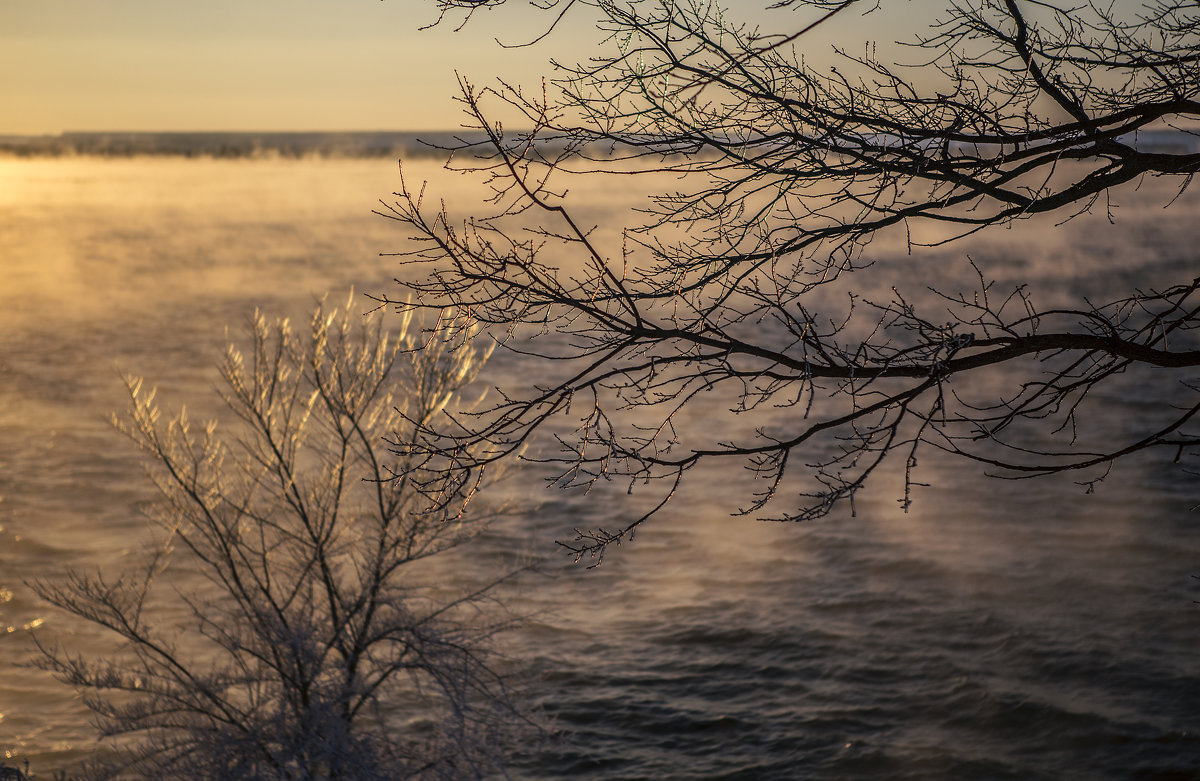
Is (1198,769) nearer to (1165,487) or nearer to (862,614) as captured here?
(862,614)

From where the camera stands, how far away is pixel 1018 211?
6809mm

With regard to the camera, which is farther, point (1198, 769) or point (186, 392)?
point (186, 392)

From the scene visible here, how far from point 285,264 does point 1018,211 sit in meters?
154

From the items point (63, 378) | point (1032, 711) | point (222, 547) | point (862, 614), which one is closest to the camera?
point (222, 547)

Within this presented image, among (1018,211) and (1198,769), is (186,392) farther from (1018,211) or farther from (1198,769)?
(1018,211)

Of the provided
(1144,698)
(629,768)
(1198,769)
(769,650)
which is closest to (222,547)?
(629,768)

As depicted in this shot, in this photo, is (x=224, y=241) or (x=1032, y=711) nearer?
(x=1032, y=711)

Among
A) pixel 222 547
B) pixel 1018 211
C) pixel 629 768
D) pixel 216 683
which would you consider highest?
pixel 1018 211

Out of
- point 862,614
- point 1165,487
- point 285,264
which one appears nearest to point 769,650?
point 862,614

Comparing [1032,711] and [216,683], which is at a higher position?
[216,683]

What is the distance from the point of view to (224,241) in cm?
19150

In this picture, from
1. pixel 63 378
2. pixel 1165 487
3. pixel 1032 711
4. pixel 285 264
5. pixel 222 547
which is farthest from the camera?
pixel 285 264

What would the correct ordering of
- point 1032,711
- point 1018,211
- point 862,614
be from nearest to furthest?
point 1018,211
point 1032,711
point 862,614

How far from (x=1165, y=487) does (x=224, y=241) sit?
16784 cm
